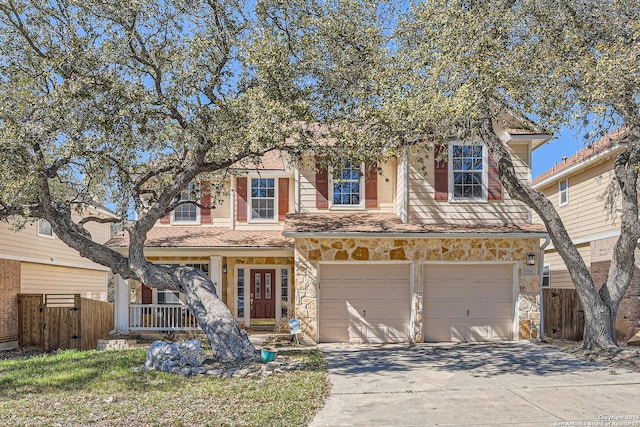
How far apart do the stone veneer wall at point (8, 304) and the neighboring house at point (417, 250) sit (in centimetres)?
338

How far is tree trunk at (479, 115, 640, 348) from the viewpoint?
12.3 m

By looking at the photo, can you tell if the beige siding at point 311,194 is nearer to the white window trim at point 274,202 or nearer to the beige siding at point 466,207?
the beige siding at point 466,207

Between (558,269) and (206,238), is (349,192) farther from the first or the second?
(558,269)

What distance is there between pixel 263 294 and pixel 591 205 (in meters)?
10.9

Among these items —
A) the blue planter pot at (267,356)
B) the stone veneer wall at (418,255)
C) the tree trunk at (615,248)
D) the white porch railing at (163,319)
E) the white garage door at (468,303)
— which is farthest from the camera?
the white porch railing at (163,319)

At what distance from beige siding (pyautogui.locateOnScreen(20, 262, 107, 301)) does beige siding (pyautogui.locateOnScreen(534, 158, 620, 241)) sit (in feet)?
55.7

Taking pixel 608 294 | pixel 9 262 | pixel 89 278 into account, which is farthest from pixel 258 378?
pixel 89 278

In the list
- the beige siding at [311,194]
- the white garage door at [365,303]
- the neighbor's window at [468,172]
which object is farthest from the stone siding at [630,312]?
the beige siding at [311,194]

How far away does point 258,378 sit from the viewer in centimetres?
951

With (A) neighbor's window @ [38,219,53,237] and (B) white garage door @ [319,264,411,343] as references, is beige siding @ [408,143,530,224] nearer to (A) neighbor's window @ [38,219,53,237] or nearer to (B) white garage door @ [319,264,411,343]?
Result: (B) white garage door @ [319,264,411,343]

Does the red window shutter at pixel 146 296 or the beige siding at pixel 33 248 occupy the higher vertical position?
the beige siding at pixel 33 248

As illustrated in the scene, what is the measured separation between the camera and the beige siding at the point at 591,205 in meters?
16.6

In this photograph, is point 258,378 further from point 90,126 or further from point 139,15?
point 139,15

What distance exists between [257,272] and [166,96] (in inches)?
325
